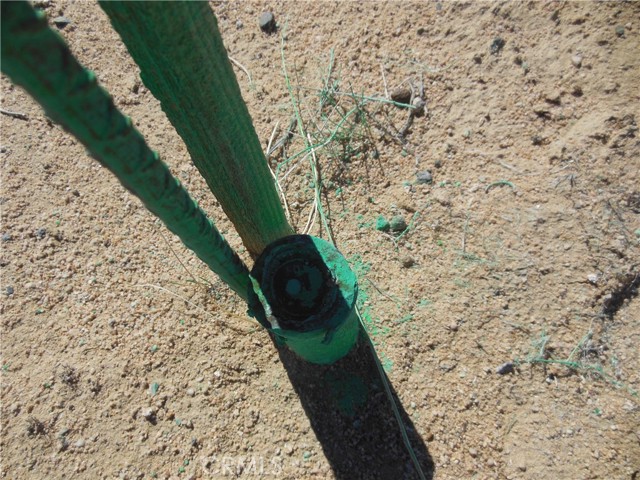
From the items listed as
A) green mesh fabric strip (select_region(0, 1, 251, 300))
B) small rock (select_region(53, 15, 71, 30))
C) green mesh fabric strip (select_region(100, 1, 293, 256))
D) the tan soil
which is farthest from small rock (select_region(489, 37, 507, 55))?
small rock (select_region(53, 15, 71, 30))

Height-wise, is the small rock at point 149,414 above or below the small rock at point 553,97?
below

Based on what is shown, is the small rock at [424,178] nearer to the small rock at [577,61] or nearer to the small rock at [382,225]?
the small rock at [382,225]

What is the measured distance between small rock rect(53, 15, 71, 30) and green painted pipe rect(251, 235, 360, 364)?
238 cm

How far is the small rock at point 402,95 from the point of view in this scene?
2504mm

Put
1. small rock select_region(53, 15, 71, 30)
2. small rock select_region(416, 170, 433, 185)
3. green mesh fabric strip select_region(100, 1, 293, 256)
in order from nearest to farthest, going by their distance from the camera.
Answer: green mesh fabric strip select_region(100, 1, 293, 256) < small rock select_region(416, 170, 433, 185) < small rock select_region(53, 15, 71, 30)

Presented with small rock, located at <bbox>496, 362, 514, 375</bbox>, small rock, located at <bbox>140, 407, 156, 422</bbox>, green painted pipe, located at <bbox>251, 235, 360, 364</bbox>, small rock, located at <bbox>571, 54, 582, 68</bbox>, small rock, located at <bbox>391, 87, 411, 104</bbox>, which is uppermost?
green painted pipe, located at <bbox>251, 235, 360, 364</bbox>

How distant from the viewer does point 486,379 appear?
6.54ft

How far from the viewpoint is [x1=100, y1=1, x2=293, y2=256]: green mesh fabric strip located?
1059 mm

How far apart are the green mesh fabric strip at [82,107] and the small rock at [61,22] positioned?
2.52m

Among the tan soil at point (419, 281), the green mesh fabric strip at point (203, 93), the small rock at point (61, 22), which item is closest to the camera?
the green mesh fabric strip at point (203, 93)

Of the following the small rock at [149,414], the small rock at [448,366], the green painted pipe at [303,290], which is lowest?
the small rock at [448,366]

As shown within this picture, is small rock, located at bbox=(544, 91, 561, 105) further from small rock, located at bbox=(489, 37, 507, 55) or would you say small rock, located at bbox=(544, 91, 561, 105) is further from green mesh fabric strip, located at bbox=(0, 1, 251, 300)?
green mesh fabric strip, located at bbox=(0, 1, 251, 300)

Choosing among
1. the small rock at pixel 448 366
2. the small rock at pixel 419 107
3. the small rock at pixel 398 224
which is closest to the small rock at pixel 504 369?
the small rock at pixel 448 366

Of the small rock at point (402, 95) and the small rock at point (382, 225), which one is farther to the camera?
the small rock at point (402, 95)
